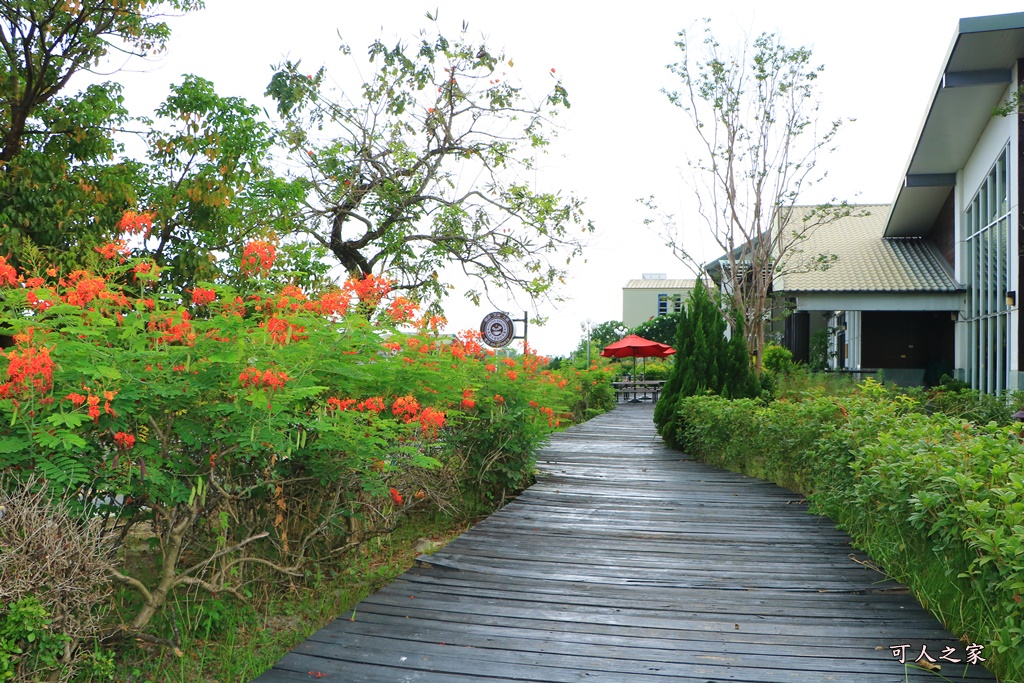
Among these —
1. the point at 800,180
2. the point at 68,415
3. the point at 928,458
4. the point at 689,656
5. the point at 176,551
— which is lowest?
the point at 689,656

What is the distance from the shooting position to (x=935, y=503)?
14.4 feet

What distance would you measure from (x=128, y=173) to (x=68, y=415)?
11.6 metres

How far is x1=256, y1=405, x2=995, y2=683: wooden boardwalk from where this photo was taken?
3988mm

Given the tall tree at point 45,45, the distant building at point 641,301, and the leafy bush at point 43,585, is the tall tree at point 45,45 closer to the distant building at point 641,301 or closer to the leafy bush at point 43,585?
the leafy bush at point 43,585

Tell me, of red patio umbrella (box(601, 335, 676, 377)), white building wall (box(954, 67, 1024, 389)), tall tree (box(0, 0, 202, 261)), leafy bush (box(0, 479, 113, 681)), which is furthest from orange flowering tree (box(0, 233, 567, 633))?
red patio umbrella (box(601, 335, 676, 377))

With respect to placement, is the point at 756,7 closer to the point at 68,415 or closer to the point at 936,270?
the point at 936,270

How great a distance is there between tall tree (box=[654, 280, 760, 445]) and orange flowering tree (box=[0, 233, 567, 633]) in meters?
8.75

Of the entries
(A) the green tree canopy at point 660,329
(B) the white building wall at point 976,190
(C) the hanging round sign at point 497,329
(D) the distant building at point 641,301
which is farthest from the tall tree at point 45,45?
(D) the distant building at point 641,301

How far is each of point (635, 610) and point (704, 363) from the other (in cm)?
934

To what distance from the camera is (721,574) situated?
5746mm

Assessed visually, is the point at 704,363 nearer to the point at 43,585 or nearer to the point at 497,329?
the point at 497,329

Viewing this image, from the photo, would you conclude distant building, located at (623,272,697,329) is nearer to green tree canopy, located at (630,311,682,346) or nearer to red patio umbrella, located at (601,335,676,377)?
green tree canopy, located at (630,311,682,346)

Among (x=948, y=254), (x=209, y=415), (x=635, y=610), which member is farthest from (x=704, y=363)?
(x=948, y=254)

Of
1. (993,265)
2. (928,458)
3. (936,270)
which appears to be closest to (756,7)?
(993,265)
